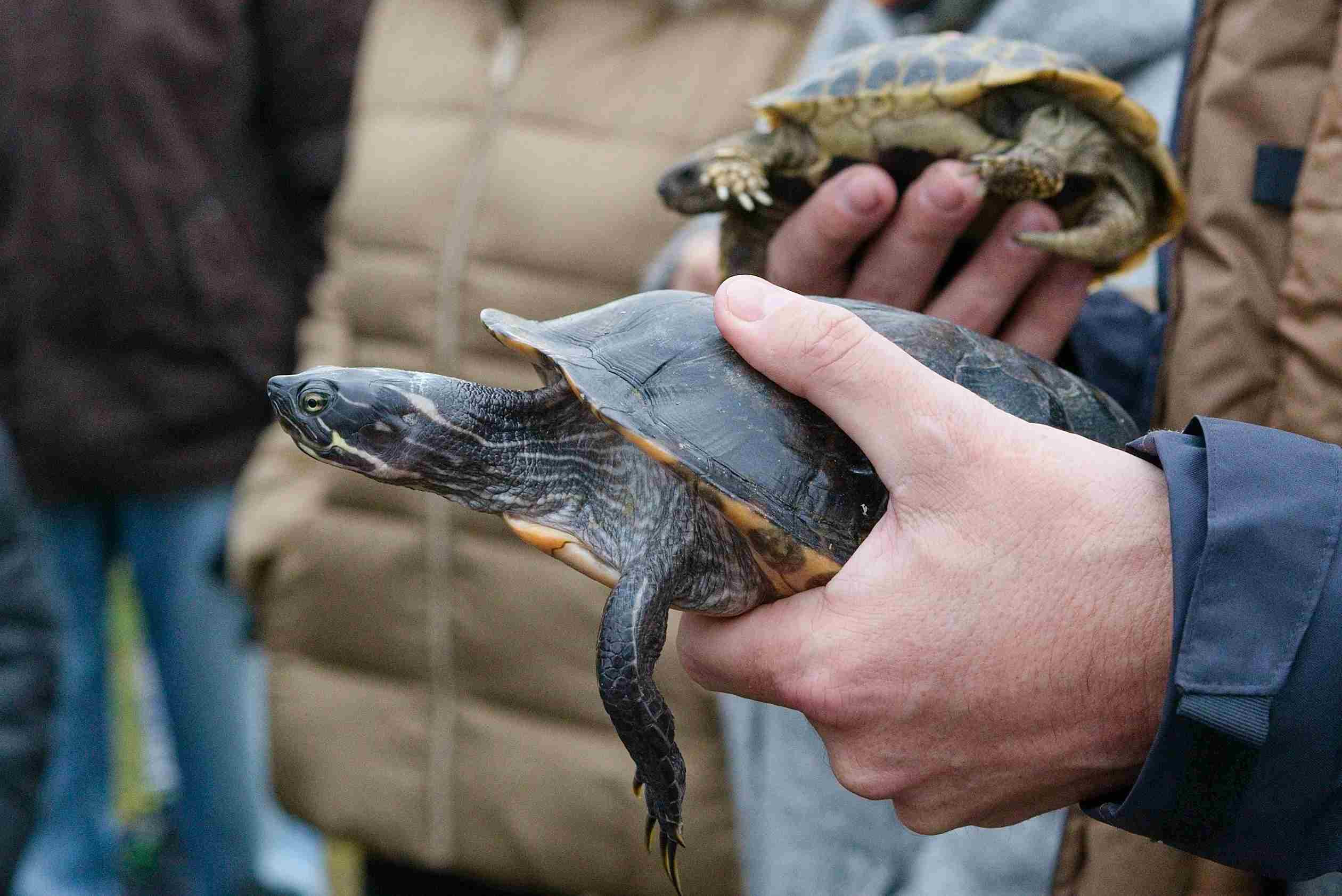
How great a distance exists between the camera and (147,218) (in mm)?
3453

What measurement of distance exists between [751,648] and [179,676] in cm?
296

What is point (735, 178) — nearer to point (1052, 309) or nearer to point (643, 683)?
point (1052, 309)

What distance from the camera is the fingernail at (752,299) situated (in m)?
1.32

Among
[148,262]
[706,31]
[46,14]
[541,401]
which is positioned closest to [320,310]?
[148,262]

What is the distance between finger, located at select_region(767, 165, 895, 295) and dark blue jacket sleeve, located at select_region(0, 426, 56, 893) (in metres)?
1.71

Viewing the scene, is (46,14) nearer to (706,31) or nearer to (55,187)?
(55,187)

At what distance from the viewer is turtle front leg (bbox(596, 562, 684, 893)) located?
1.30 meters

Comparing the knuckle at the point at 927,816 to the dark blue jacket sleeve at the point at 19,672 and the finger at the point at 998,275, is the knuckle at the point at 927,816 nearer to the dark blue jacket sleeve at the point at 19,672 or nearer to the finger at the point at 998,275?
the finger at the point at 998,275

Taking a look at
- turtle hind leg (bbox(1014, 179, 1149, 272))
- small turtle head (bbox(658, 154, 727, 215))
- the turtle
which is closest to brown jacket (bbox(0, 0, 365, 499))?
small turtle head (bbox(658, 154, 727, 215))

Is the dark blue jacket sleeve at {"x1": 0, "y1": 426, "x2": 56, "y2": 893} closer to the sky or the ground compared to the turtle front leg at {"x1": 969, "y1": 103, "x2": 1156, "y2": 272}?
closer to the ground

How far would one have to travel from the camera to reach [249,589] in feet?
11.2

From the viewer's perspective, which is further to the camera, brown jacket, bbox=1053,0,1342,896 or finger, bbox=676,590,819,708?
brown jacket, bbox=1053,0,1342,896

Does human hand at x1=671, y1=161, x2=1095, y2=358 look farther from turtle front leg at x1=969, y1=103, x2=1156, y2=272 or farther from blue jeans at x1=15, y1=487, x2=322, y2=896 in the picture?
blue jeans at x1=15, y1=487, x2=322, y2=896

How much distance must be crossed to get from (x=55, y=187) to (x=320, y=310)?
86 centimetres
